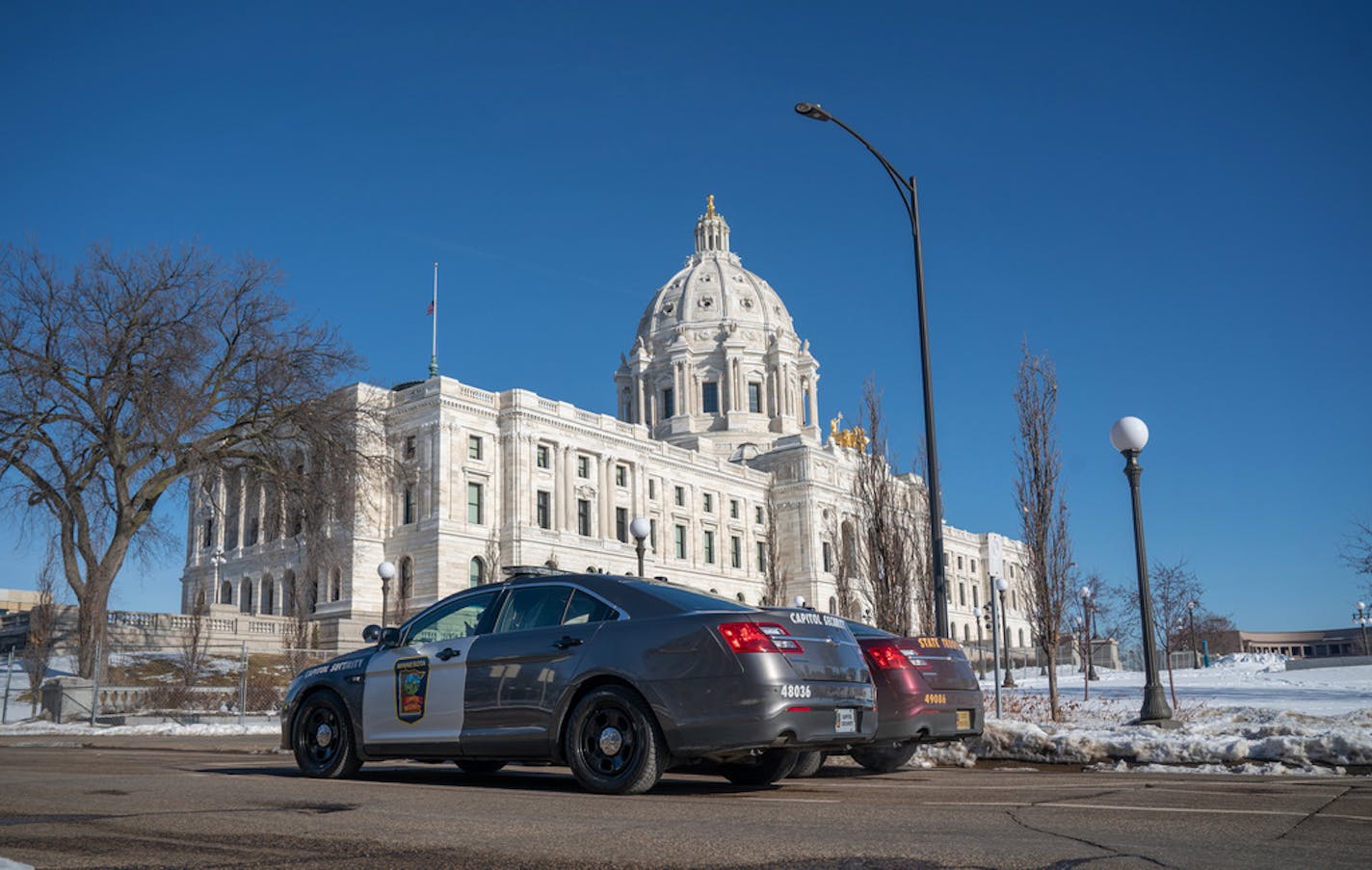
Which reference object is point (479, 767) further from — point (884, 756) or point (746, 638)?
point (746, 638)

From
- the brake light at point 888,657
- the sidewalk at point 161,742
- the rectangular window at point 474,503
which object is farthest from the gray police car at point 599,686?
the rectangular window at point 474,503

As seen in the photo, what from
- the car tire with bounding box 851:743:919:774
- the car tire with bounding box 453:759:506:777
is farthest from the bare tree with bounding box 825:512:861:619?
the car tire with bounding box 453:759:506:777

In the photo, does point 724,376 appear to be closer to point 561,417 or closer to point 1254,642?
point 561,417

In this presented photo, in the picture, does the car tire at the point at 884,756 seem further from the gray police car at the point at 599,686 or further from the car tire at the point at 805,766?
the gray police car at the point at 599,686

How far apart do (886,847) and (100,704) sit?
2551 cm

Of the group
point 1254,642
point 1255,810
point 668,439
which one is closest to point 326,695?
point 1255,810

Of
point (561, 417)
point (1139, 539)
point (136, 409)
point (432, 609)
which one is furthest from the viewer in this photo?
point (561, 417)

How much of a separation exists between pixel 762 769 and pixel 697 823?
303 cm

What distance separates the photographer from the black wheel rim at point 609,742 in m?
8.09

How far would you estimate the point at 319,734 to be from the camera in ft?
33.5

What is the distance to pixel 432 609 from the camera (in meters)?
9.82

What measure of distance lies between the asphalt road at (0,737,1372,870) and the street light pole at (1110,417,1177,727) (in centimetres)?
473

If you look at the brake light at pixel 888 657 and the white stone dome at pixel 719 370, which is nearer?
the brake light at pixel 888 657

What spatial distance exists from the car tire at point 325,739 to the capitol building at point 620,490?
2891cm
